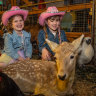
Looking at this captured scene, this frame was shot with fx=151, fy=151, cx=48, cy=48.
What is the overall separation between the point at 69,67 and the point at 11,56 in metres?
1.77

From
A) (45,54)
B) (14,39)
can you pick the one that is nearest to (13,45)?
(14,39)

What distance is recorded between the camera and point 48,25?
4410mm

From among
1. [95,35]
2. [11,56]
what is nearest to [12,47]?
[11,56]

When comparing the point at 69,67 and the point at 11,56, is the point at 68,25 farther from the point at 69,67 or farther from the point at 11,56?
the point at 69,67

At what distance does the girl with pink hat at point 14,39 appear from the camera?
408 cm

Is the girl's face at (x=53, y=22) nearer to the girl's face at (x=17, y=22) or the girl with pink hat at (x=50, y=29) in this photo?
the girl with pink hat at (x=50, y=29)

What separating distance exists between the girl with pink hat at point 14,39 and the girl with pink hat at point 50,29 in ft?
1.55

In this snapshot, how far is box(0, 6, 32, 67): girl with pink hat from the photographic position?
4084 millimetres

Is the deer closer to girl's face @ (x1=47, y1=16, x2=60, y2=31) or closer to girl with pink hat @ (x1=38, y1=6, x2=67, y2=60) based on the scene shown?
girl with pink hat @ (x1=38, y1=6, x2=67, y2=60)

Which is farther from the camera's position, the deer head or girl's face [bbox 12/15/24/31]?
girl's face [bbox 12/15/24/31]

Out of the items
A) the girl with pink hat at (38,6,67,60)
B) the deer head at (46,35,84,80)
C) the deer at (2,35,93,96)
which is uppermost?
the girl with pink hat at (38,6,67,60)

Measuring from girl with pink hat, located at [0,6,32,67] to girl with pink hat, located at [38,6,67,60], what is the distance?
47 centimetres

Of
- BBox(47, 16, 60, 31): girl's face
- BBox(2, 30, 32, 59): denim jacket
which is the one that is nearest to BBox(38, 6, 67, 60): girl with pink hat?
BBox(47, 16, 60, 31): girl's face

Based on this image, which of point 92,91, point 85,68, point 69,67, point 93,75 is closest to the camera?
point 69,67
